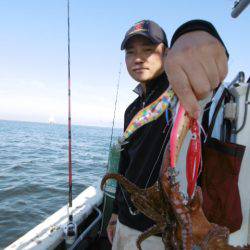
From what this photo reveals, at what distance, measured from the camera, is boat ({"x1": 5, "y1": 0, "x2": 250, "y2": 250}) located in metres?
2.27

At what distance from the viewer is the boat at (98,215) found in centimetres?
227

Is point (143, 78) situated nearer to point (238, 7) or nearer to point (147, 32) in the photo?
point (147, 32)

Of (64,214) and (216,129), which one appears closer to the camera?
(216,129)

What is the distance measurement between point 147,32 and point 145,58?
228 mm

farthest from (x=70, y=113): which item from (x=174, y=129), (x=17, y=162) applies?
(x=17, y=162)

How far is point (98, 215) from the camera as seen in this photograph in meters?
5.43

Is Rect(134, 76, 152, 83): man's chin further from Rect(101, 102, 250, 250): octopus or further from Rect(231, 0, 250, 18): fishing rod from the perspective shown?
Rect(101, 102, 250, 250): octopus

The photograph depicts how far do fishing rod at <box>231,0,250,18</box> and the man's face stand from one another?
873mm

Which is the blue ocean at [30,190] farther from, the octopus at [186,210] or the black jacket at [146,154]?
the octopus at [186,210]

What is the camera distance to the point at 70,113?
18.3ft

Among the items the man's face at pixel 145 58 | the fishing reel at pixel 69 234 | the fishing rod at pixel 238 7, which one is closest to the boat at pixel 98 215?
the fishing reel at pixel 69 234

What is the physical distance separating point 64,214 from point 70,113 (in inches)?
75.9

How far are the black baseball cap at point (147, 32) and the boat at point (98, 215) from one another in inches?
28.4

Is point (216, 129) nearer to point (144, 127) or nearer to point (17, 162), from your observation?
point (144, 127)
